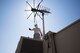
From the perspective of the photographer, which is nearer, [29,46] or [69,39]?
[69,39]

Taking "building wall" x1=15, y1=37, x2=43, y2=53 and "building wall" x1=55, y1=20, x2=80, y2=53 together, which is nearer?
"building wall" x1=55, y1=20, x2=80, y2=53

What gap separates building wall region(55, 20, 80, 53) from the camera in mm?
4480

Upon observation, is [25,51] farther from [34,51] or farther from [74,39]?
[74,39]

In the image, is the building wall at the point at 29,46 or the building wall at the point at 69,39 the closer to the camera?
the building wall at the point at 69,39

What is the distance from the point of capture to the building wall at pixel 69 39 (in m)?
4.48

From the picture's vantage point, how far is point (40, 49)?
724 centimetres

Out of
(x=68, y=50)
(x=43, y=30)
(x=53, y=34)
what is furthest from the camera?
(x=43, y=30)

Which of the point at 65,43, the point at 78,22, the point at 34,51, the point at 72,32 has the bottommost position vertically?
the point at 34,51

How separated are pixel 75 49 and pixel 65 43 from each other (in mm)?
783

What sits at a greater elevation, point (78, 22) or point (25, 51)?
point (78, 22)

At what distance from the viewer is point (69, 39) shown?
4930 millimetres

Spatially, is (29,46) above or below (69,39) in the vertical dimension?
below

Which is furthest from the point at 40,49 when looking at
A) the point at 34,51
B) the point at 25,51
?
the point at 25,51

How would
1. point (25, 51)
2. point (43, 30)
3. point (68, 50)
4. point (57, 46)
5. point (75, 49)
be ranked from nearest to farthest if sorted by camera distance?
point (75, 49) → point (68, 50) → point (57, 46) → point (25, 51) → point (43, 30)
